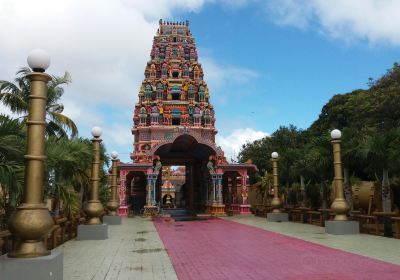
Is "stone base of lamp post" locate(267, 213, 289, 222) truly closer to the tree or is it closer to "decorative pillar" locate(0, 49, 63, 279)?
the tree

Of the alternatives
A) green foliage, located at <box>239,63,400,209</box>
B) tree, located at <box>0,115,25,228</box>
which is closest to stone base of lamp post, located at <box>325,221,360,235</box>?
green foliage, located at <box>239,63,400,209</box>

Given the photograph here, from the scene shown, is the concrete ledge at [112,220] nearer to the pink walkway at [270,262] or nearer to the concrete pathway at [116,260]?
the concrete pathway at [116,260]

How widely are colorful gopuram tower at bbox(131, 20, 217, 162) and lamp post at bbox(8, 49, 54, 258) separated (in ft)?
131

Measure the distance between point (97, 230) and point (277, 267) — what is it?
6.92m

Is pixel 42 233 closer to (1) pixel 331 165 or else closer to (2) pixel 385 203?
(2) pixel 385 203

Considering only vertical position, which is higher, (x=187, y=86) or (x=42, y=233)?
(x=187, y=86)

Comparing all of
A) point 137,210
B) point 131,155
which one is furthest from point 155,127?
point 137,210

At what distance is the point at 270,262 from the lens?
8.34 meters

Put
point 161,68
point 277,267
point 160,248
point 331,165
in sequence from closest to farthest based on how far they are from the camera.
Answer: point 277,267 < point 160,248 < point 331,165 < point 161,68

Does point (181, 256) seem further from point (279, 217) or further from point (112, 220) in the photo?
point (279, 217)

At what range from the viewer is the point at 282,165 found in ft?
76.7

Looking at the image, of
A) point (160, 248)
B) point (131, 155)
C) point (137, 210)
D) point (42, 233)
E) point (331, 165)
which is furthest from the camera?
point (131, 155)

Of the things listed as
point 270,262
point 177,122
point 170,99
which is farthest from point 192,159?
point 270,262

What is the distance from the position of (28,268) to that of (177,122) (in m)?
Answer: 44.2
